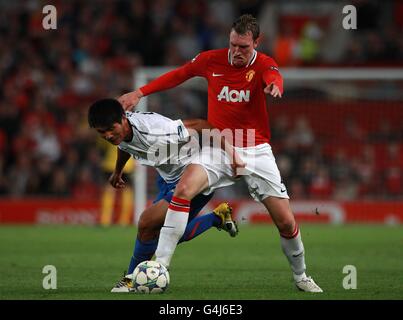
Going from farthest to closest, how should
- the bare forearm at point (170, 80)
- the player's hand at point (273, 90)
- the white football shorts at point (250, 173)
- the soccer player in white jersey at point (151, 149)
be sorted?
the bare forearm at point (170, 80), the white football shorts at point (250, 173), the soccer player in white jersey at point (151, 149), the player's hand at point (273, 90)

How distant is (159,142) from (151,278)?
115 centimetres

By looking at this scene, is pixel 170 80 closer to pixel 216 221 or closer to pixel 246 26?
pixel 246 26

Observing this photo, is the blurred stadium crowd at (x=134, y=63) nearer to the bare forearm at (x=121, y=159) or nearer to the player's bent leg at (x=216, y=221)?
the player's bent leg at (x=216, y=221)

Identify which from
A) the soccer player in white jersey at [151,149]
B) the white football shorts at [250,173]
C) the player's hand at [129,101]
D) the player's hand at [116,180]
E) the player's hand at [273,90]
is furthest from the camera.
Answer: the player's hand at [116,180]

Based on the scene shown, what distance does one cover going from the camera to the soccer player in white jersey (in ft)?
25.3

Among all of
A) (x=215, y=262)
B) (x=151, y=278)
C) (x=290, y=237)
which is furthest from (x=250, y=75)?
(x=215, y=262)

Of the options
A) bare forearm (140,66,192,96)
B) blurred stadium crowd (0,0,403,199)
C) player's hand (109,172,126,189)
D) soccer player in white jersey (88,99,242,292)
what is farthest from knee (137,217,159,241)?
blurred stadium crowd (0,0,403,199)

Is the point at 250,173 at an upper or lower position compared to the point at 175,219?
upper

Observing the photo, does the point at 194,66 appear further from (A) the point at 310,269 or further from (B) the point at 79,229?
(B) the point at 79,229

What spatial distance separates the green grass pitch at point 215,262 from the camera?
8.06 metres

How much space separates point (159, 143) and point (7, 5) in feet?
51.2

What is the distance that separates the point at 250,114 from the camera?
27.5ft

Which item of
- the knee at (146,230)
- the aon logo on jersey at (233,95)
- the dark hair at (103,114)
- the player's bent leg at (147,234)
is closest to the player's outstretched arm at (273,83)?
the aon logo on jersey at (233,95)
